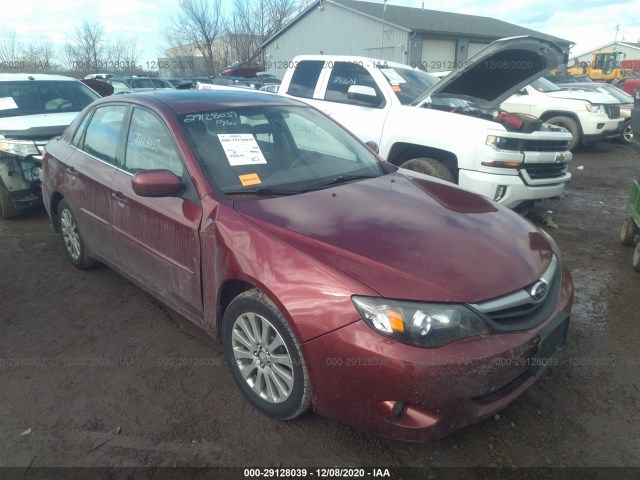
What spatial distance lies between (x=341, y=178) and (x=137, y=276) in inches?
65.1

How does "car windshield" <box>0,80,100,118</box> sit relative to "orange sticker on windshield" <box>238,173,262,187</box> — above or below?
above

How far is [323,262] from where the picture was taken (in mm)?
2291

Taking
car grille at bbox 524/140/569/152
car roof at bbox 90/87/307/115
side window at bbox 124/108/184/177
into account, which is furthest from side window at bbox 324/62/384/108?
side window at bbox 124/108/184/177

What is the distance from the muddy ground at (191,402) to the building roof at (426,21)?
2364 centimetres

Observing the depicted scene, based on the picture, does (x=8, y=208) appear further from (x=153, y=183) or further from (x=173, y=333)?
(x=153, y=183)

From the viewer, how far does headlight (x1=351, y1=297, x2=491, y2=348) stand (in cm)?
211

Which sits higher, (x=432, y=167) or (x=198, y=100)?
(x=198, y=100)

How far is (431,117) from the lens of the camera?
561 cm

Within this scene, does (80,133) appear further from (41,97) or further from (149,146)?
(41,97)

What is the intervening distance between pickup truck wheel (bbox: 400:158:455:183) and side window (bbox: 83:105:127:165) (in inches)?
124

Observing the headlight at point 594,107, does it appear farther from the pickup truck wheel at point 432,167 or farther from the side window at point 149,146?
the side window at point 149,146

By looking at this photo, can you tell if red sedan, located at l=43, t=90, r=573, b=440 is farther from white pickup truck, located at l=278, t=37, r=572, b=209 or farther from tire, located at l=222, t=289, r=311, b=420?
white pickup truck, located at l=278, t=37, r=572, b=209

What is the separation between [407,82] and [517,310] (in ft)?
15.9

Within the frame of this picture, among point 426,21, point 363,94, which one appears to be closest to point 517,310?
point 363,94
